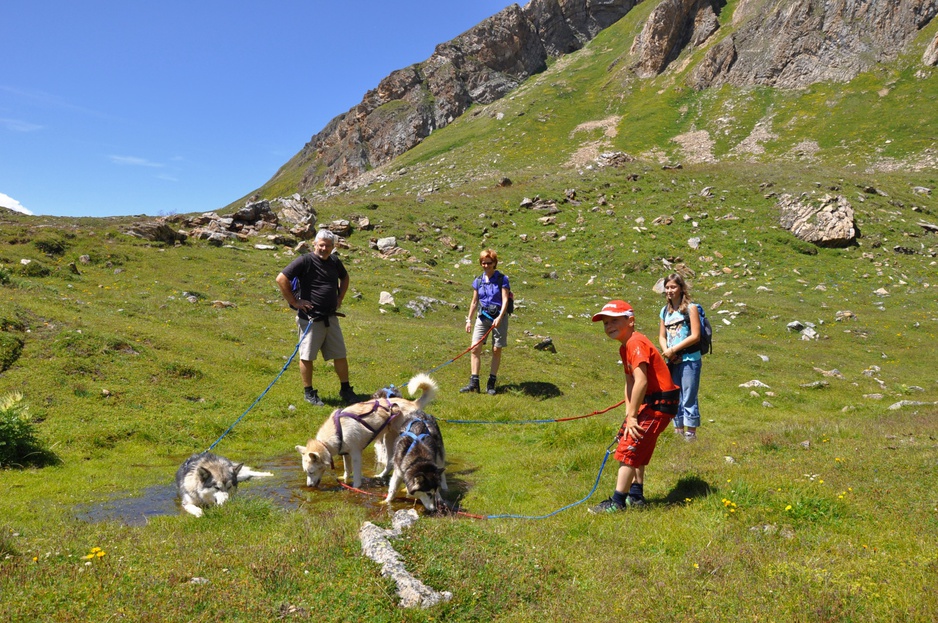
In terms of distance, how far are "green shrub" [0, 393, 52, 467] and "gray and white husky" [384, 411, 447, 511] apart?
5.17 meters

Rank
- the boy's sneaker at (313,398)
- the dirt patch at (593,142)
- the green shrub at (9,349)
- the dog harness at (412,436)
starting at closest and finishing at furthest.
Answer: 1. the dog harness at (412,436)
2. the green shrub at (9,349)
3. the boy's sneaker at (313,398)
4. the dirt patch at (593,142)

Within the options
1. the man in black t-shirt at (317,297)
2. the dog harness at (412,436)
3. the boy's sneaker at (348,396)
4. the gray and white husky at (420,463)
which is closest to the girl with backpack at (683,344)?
the gray and white husky at (420,463)

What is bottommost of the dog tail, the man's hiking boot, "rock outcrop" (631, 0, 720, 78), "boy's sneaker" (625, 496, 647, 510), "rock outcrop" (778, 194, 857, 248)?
"boy's sneaker" (625, 496, 647, 510)

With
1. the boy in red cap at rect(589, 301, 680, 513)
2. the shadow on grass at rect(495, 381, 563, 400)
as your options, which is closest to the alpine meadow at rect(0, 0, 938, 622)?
the shadow on grass at rect(495, 381, 563, 400)

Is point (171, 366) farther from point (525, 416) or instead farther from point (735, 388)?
point (735, 388)

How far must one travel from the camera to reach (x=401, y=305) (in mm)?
22406

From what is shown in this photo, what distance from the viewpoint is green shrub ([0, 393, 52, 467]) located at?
7293 mm

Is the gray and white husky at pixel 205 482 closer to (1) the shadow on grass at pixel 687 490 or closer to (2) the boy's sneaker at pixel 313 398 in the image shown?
(2) the boy's sneaker at pixel 313 398

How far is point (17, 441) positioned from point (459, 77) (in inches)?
4711

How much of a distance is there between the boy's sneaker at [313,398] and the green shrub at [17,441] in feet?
15.1

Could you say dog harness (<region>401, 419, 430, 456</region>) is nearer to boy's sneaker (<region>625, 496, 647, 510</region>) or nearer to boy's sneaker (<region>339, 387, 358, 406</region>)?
boy's sneaker (<region>625, 496, 647, 510</region>)

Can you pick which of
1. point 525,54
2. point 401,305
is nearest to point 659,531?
point 401,305

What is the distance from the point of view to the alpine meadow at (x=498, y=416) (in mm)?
4105

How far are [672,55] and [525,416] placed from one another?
99.5 meters
